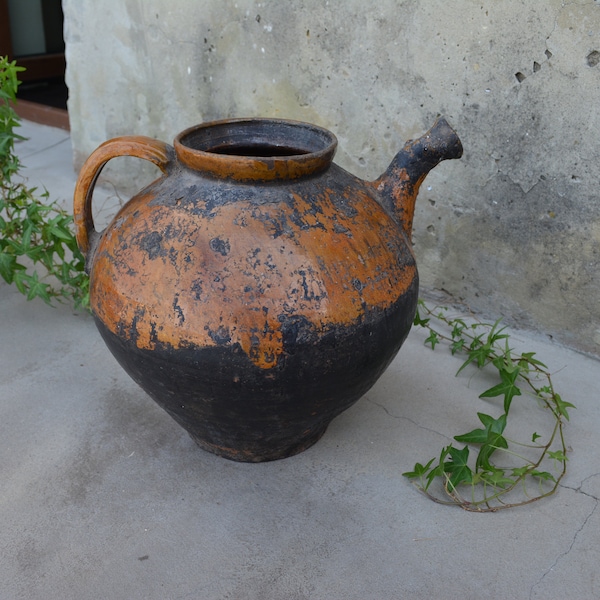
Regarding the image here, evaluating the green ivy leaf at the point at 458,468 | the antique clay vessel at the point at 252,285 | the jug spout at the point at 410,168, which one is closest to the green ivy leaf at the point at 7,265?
the antique clay vessel at the point at 252,285

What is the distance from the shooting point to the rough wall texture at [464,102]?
86.8 inches

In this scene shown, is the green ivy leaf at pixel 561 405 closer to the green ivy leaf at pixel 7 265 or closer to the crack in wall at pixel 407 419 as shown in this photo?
the crack in wall at pixel 407 419

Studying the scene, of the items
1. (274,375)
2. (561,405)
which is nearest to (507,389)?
(561,405)

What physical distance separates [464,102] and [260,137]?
0.92 metres

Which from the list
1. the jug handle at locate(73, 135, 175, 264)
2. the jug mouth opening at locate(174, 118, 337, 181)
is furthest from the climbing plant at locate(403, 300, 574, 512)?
Result: the jug handle at locate(73, 135, 175, 264)

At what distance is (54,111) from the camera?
441 cm

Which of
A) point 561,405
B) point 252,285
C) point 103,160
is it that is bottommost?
point 561,405

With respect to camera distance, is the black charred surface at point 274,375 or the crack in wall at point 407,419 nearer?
the black charred surface at point 274,375

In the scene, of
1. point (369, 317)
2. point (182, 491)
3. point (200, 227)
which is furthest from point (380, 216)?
point (182, 491)

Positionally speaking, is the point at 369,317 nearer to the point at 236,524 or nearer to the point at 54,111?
the point at 236,524

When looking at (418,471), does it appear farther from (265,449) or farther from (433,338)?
(433,338)

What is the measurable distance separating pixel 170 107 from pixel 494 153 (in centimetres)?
152

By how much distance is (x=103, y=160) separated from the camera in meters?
1.68

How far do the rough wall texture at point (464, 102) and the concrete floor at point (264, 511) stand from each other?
0.45 meters
